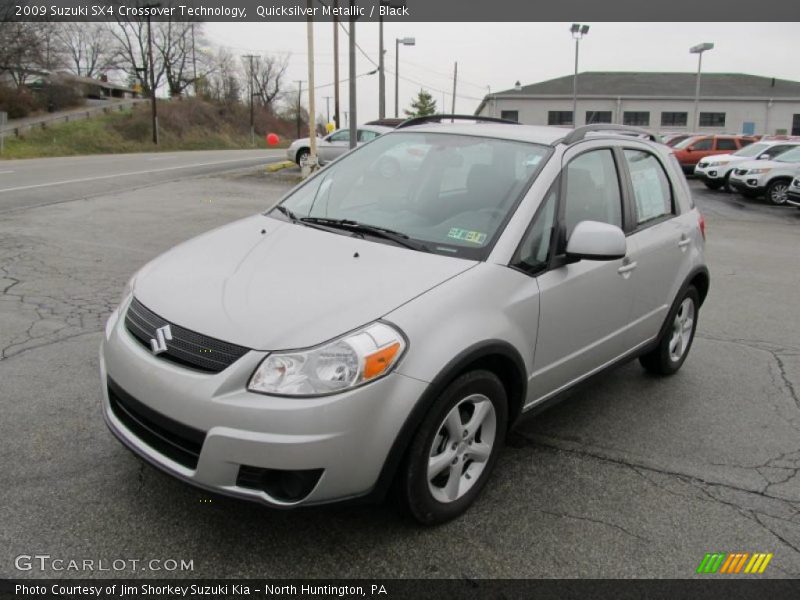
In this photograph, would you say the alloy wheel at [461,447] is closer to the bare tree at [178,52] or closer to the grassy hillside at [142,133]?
the grassy hillside at [142,133]

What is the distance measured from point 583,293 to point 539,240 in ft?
1.36

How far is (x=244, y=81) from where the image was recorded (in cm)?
8850

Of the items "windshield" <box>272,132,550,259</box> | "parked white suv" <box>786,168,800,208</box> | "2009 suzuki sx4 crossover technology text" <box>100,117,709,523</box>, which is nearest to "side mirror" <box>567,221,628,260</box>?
"2009 suzuki sx4 crossover technology text" <box>100,117,709,523</box>

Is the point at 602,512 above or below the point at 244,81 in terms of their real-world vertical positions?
below

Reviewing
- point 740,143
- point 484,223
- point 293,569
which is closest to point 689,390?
point 484,223

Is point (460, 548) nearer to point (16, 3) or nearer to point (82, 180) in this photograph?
point (82, 180)

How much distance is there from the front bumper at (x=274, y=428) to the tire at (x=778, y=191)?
19722mm

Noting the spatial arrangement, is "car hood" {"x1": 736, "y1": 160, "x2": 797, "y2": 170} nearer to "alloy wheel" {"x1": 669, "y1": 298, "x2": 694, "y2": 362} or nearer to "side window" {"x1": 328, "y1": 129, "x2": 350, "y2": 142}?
"side window" {"x1": 328, "y1": 129, "x2": 350, "y2": 142}

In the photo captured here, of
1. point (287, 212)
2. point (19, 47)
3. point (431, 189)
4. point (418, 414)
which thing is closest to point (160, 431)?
point (418, 414)

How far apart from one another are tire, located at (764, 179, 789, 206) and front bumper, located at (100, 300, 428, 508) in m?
19.7

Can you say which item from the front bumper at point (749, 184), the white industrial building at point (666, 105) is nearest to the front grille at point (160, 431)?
the front bumper at point (749, 184)

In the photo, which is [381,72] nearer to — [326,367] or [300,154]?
[300,154]

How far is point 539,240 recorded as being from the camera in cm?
326

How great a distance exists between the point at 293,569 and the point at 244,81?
306 feet
